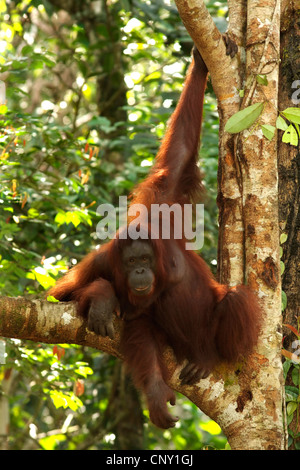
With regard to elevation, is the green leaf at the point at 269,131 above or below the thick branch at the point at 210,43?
below

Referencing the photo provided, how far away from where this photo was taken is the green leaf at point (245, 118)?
2801 mm

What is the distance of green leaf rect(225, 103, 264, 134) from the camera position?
280 cm

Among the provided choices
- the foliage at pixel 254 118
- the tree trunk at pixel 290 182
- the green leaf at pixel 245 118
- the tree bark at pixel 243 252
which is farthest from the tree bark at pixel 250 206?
the tree trunk at pixel 290 182

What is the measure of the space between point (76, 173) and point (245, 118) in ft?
9.63

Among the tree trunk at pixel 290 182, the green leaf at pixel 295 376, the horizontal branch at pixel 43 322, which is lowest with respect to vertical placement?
the green leaf at pixel 295 376

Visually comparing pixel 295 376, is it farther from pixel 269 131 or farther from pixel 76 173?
pixel 76 173

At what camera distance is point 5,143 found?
3975 mm

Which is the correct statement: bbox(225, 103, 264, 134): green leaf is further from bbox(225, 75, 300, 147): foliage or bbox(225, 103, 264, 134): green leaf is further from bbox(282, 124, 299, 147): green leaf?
bbox(282, 124, 299, 147): green leaf

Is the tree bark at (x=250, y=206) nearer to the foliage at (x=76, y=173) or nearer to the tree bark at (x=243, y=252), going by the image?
the tree bark at (x=243, y=252)

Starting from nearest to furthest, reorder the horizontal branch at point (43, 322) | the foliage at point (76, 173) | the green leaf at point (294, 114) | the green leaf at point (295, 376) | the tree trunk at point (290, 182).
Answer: the horizontal branch at point (43, 322), the green leaf at point (294, 114), the green leaf at point (295, 376), the tree trunk at point (290, 182), the foliage at point (76, 173)

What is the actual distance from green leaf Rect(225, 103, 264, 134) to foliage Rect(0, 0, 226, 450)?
58.8 inches

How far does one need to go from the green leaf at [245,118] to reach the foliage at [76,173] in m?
1.49

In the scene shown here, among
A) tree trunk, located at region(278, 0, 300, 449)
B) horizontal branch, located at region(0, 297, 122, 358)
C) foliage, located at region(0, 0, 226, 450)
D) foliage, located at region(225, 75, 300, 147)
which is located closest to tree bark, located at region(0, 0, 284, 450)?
horizontal branch, located at region(0, 297, 122, 358)
